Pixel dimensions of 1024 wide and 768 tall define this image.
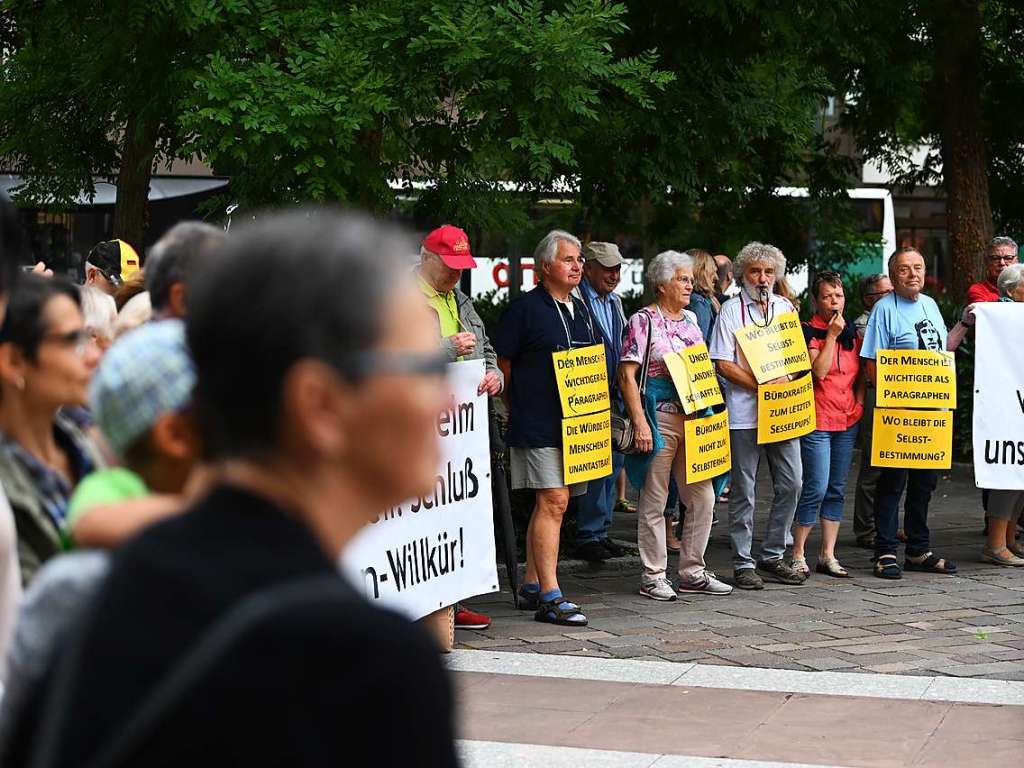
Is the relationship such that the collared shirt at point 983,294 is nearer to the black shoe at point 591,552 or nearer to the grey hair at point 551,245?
the black shoe at point 591,552

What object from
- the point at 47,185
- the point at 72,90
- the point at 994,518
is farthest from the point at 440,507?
the point at 47,185

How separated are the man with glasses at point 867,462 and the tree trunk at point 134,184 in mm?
4454

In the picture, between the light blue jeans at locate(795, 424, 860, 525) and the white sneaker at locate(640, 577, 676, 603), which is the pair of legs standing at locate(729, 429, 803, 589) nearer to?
the light blue jeans at locate(795, 424, 860, 525)

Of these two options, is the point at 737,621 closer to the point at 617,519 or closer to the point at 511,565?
the point at 511,565

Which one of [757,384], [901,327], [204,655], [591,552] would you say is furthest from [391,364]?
[901,327]

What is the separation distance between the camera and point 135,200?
505 inches

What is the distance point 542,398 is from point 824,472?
6.56 ft

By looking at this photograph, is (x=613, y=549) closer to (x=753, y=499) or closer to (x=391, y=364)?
(x=753, y=499)

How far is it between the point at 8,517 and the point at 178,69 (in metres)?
6.03

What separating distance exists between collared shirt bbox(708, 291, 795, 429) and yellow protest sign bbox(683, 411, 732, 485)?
21 centimetres

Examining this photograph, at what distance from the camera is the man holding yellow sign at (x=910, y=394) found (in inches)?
369

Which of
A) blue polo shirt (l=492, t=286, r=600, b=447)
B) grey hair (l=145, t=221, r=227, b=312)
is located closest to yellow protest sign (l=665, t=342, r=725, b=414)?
blue polo shirt (l=492, t=286, r=600, b=447)

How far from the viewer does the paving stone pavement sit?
7.06 m

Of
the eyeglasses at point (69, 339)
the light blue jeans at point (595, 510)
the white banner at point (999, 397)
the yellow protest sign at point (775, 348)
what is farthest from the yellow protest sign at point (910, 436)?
the eyeglasses at point (69, 339)
